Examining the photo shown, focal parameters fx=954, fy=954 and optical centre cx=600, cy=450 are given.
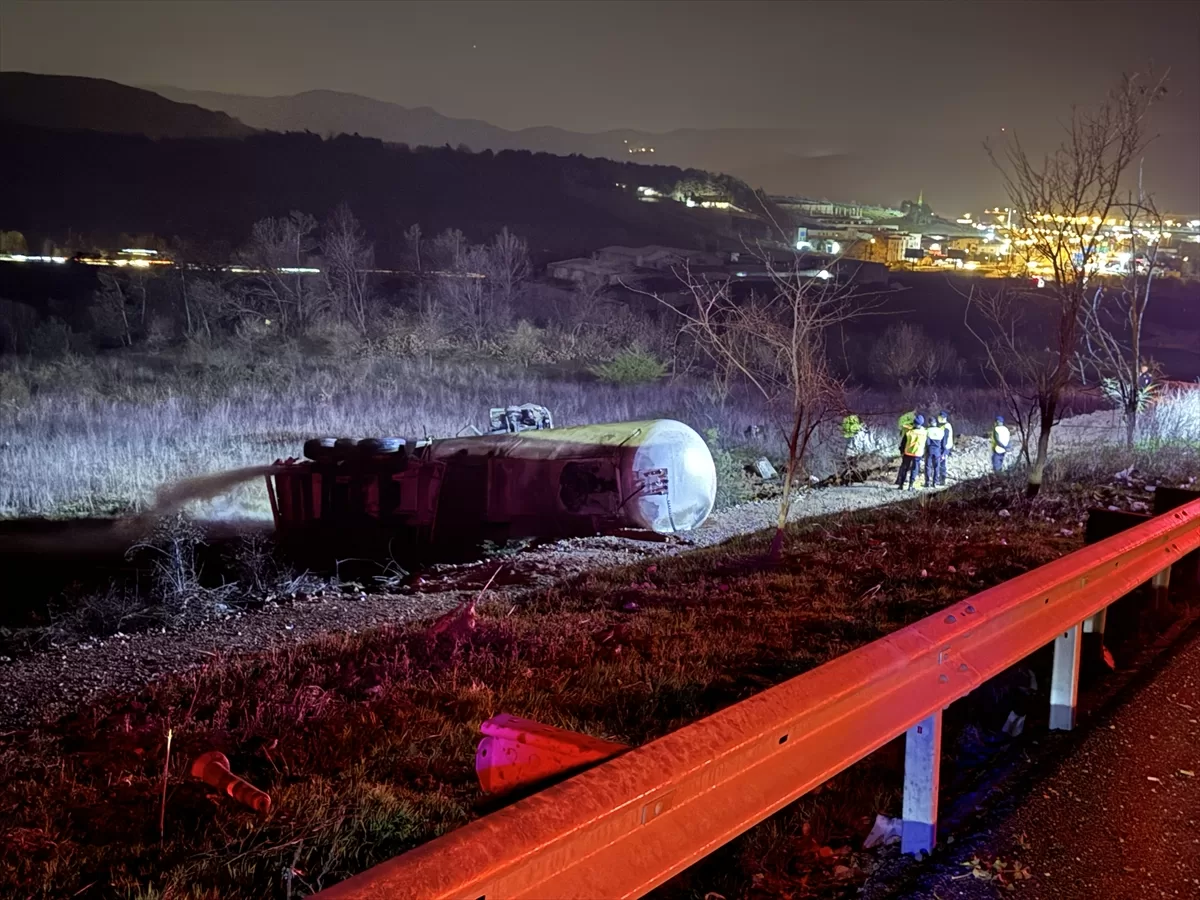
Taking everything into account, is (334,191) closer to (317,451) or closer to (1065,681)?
(317,451)

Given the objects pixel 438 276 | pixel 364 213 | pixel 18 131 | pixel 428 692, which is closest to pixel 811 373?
pixel 428 692

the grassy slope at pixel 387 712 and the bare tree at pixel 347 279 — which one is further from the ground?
the bare tree at pixel 347 279

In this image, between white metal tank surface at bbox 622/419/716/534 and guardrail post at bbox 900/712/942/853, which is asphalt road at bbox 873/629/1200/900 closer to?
guardrail post at bbox 900/712/942/853

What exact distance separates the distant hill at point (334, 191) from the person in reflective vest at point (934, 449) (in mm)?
77820

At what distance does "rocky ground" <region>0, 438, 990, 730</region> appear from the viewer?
6.65 metres

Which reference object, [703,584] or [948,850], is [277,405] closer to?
[703,584]

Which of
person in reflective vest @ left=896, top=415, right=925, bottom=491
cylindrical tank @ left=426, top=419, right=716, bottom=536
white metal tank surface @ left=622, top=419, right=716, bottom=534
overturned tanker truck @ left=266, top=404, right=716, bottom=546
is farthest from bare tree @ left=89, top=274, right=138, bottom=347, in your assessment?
person in reflective vest @ left=896, top=415, right=925, bottom=491

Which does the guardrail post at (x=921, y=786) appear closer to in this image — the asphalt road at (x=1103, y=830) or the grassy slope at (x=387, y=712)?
the asphalt road at (x=1103, y=830)

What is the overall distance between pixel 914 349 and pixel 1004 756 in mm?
45171

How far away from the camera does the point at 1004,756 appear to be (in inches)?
154

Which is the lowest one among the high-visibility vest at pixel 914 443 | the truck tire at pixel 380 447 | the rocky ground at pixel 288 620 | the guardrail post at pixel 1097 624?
the rocky ground at pixel 288 620

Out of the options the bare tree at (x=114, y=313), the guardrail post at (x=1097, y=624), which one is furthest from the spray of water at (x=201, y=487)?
the bare tree at (x=114, y=313)

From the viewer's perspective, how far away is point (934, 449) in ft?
59.0

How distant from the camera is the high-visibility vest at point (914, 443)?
1766 centimetres
